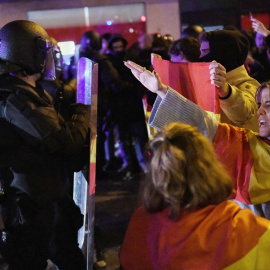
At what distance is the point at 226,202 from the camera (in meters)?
1.88

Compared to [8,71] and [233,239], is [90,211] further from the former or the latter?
[233,239]

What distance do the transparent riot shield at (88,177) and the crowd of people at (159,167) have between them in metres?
0.06

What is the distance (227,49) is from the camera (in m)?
3.38

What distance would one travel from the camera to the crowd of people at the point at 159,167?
5.88 ft

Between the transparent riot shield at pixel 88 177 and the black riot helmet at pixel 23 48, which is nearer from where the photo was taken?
the black riot helmet at pixel 23 48

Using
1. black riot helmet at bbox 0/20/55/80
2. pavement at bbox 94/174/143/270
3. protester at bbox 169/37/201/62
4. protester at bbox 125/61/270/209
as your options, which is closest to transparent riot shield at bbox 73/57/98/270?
black riot helmet at bbox 0/20/55/80

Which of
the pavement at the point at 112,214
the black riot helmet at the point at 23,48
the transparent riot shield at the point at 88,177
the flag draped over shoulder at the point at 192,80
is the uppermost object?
the black riot helmet at the point at 23,48

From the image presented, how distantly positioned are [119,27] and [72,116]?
9.21 m

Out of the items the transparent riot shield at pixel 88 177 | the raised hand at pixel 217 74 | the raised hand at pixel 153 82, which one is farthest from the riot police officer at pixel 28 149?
the raised hand at pixel 217 74

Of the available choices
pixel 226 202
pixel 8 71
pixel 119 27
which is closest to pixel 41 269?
pixel 8 71

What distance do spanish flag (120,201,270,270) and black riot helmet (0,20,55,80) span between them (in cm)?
143

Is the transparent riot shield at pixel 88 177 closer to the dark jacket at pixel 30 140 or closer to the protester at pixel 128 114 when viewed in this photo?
the dark jacket at pixel 30 140

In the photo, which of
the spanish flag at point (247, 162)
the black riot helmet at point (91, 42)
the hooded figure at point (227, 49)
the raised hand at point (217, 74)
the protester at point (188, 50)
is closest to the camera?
the spanish flag at point (247, 162)

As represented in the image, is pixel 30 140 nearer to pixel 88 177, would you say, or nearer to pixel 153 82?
pixel 88 177
